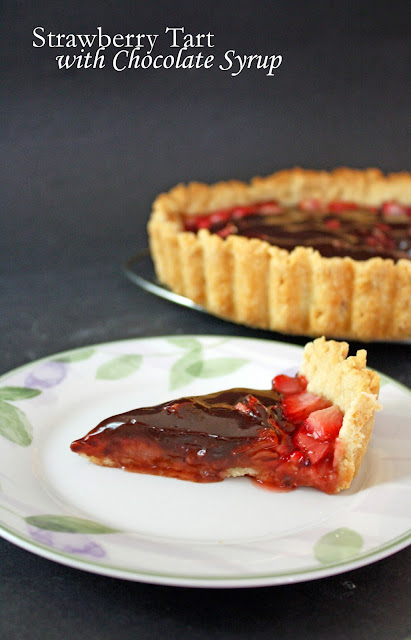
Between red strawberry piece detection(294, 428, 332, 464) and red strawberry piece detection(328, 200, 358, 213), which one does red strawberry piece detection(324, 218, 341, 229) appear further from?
red strawberry piece detection(294, 428, 332, 464)

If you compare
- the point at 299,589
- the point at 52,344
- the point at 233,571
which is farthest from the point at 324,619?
the point at 52,344

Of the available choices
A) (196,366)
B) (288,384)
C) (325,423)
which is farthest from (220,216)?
(325,423)

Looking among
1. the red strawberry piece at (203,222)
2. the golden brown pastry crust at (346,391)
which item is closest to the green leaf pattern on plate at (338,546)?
the golden brown pastry crust at (346,391)

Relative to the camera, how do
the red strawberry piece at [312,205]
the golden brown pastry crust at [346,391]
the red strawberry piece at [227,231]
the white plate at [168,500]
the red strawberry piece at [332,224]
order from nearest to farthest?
the white plate at [168,500], the golden brown pastry crust at [346,391], the red strawberry piece at [227,231], the red strawberry piece at [332,224], the red strawberry piece at [312,205]

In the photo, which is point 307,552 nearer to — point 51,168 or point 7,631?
point 7,631

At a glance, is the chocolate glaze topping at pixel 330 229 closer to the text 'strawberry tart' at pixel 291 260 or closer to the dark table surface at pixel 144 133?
the text 'strawberry tart' at pixel 291 260

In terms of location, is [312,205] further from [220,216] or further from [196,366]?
[196,366]

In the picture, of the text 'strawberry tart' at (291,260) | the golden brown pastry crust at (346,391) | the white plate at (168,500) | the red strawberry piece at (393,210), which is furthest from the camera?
the red strawberry piece at (393,210)
